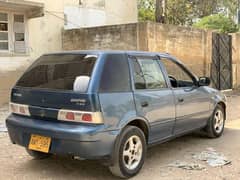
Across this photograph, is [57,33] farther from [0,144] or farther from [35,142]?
[35,142]

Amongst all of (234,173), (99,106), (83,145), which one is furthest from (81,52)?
(234,173)

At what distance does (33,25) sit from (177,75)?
26.1 feet

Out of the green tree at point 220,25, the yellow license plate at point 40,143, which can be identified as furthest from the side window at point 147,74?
the green tree at point 220,25

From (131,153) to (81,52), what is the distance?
4.92 ft

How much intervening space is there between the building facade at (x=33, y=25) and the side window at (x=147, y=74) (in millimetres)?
7447

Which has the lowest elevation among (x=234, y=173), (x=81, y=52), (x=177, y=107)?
(x=234, y=173)

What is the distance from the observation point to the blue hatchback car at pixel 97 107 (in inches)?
177

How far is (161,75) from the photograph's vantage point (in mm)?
5730

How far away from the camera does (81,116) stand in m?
4.50

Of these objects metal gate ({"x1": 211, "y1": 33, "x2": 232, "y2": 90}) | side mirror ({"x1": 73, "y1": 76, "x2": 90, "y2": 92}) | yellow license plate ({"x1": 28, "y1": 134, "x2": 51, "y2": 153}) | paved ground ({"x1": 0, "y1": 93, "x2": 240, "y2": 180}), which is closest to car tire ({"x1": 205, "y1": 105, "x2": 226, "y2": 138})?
paved ground ({"x1": 0, "y1": 93, "x2": 240, "y2": 180})

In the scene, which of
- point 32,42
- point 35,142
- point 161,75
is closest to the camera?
point 35,142

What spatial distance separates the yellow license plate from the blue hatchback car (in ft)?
0.04

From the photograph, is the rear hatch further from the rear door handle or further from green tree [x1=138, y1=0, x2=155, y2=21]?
green tree [x1=138, y1=0, x2=155, y2=21]

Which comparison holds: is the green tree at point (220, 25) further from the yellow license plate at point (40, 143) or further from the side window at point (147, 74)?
the yellow license plate at point (40, 143)
